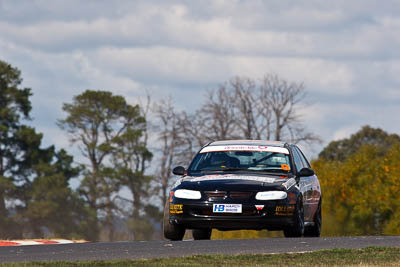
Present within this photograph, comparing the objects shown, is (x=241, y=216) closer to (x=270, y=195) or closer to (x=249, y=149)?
(x=270, y=195)

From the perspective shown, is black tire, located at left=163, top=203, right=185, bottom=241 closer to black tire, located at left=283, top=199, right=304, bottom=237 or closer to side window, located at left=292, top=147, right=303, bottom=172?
black tire, located at left=283, top=199, right=304, bottom=237

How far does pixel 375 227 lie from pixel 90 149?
27.4 metres

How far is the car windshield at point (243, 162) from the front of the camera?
595 inches

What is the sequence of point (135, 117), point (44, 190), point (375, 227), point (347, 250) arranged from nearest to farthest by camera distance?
point (347, 250) < point (375, 227) < point (44, 190) < point (135, 117)

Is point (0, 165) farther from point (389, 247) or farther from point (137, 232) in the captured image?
point (389, 247)

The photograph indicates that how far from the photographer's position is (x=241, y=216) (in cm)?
1400

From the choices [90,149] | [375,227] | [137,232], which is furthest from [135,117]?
[375,227]

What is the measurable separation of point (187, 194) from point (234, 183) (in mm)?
723

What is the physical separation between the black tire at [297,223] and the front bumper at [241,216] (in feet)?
0.43

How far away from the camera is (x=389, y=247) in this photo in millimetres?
12844

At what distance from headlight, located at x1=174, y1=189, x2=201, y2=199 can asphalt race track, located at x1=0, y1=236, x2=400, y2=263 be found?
680 mm

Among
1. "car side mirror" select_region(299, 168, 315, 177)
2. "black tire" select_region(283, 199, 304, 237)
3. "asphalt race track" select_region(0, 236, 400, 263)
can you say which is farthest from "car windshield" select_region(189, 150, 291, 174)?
"asphalt race track" select_region(0, 236, 400, 263)

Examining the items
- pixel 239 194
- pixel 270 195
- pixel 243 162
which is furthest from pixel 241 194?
pixel 243 162

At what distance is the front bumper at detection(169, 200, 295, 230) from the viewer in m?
14.0
